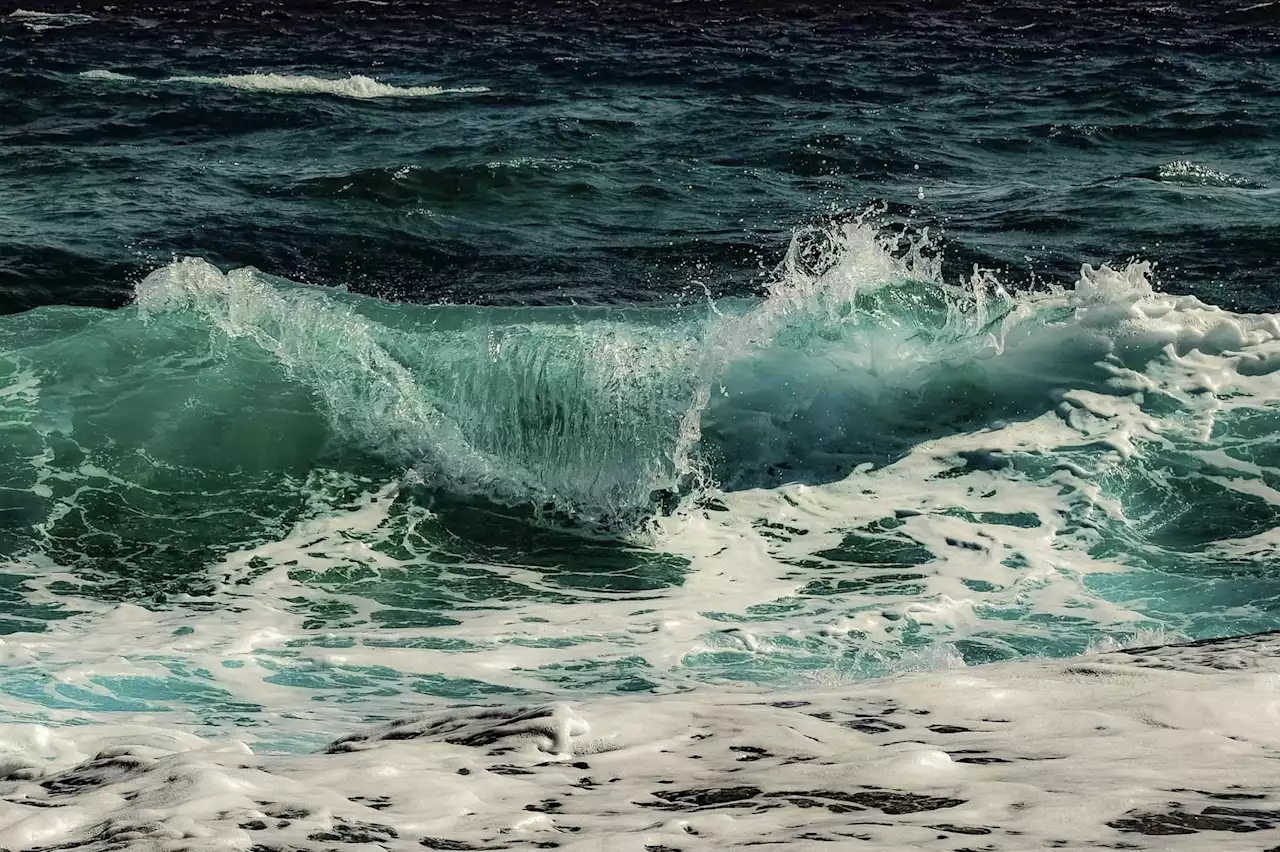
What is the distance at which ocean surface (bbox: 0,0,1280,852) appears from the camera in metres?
3.66

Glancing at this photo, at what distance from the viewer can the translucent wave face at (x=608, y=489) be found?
20.4 feet

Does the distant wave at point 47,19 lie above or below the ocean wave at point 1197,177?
above

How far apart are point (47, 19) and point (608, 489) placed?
24.7 meters

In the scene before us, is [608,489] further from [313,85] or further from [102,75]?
[102,75]

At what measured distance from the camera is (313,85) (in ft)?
70.0

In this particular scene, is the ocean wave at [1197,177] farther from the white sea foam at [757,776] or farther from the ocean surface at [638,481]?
the white sea foam at [757,776]

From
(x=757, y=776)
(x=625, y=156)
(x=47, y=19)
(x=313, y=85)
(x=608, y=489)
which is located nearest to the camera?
(x=757, y=776)

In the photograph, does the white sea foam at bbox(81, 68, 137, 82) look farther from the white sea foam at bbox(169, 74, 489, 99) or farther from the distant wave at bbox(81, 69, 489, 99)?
the white sea foam at bbox(169, 74, 489, 99)

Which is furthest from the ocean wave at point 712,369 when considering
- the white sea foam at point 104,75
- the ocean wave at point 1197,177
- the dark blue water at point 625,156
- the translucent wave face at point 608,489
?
the white sea foam at point 104,75

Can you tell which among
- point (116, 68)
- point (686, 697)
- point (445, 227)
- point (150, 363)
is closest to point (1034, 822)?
point (686, 697)

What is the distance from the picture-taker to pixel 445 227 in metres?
13.7

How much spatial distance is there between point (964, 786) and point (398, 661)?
3.21m

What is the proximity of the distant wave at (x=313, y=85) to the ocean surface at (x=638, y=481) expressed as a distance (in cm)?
224

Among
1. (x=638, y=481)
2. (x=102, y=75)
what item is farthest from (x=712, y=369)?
(x=102, y=75)
